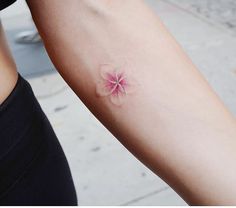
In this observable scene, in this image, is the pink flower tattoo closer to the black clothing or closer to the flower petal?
the flower petal

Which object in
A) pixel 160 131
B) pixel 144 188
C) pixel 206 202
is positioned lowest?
pixel 144 188

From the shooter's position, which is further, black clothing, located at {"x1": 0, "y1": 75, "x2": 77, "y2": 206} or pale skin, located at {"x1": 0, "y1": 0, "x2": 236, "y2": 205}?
black clothing, located at {"x1": 0, "y1": 75, "x2": 77, "y2": 206}

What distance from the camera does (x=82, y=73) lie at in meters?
0.79

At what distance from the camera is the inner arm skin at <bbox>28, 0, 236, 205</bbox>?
74cm

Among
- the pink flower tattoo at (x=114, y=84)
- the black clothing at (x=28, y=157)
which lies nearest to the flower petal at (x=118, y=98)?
the pink flower tattoo at (x=114, y=84)

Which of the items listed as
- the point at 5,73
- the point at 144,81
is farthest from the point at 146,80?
the point at 5,73

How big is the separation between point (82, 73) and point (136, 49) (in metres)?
0.13

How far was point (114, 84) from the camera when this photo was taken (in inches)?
32.8

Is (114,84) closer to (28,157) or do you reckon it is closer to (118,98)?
(118,98)

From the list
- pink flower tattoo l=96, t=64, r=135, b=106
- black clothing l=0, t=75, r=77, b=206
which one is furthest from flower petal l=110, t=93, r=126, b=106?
black clothing l=0, t=75, r=77, b=206

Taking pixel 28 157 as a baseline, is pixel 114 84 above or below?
above

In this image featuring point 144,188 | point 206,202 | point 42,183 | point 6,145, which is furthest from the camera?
point 144,188

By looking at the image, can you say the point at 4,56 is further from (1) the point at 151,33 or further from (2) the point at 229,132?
(2) the point at 229,132


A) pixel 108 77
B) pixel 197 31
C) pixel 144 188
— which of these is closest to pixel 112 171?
pixel 144 188
